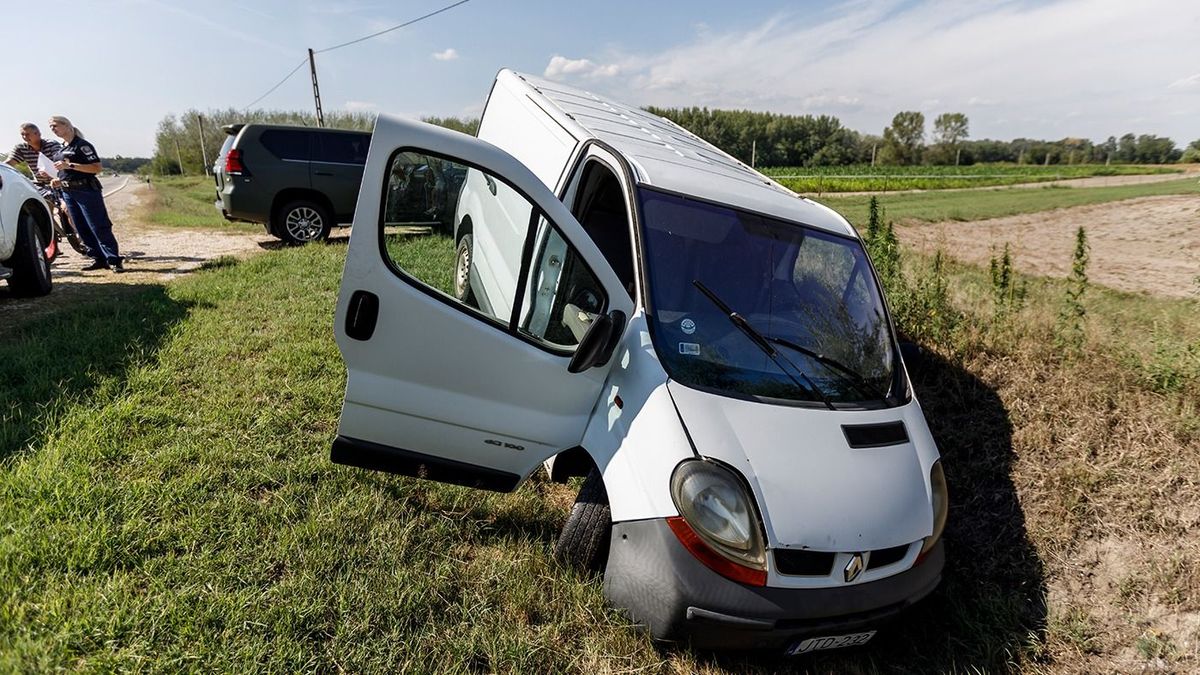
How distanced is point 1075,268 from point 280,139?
10.3 meters

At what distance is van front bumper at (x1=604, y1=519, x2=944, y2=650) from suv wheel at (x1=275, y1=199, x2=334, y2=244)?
938 cm

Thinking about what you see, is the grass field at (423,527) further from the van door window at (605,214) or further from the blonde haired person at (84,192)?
the blonde haired person at (84,192)

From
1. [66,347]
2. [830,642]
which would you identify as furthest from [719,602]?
[66,347]

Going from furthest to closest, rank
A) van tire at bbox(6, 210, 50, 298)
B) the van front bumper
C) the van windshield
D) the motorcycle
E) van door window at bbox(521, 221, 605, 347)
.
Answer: the motorcycle → van tire at bbox(6, 210, 50, 298) → van door window at bbox(521, 221, 605, 347) → the van windshield → the van front bumper

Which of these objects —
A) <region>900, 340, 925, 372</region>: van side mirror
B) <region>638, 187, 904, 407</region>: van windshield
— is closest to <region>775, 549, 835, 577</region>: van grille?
<region>638, 187, 904, 407</region>: van windshield

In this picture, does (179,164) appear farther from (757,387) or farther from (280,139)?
(757,387)

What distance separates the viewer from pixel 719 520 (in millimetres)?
2312

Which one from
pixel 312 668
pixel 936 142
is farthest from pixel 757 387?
pixel 936 142

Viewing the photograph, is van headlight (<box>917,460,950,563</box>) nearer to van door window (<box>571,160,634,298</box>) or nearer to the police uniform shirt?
van door window (<box>571,160,634,298</box>)

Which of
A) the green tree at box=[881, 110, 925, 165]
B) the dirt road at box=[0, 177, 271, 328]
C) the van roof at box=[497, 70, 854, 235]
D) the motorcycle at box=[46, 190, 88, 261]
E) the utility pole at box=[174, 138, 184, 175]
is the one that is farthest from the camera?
the green tree at box=[881, 110, 925, 165]

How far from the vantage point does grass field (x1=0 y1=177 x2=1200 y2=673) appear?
2.28 m

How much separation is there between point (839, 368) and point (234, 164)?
31.6ft

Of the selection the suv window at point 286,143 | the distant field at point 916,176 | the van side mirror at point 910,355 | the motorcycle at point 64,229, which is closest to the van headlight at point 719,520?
the van side mirror at point 910,355

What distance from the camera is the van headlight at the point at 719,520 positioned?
88.9 inches
